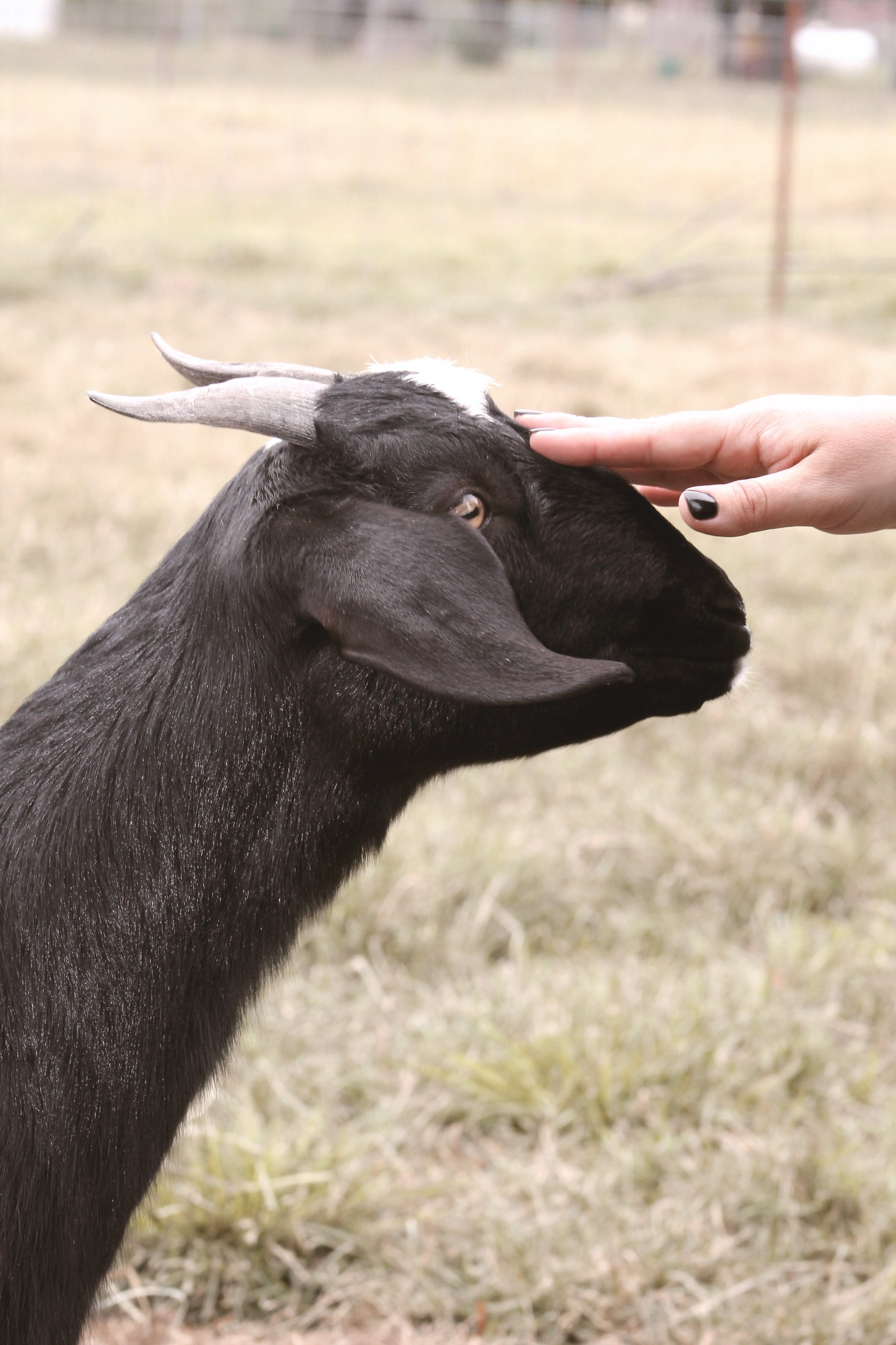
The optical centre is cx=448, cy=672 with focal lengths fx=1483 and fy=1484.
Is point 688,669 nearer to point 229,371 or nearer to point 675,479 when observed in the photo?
point 675,479

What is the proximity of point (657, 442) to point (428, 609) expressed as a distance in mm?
545

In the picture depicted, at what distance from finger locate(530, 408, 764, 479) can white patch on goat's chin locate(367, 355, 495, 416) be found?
0.09 metres

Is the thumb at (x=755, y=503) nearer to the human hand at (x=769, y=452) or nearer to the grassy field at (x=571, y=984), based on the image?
the human hand at (x=769, y=452)

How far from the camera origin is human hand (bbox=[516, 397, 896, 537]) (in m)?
1.96

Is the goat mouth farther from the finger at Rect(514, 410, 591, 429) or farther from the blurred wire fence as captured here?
the blurred wire fence

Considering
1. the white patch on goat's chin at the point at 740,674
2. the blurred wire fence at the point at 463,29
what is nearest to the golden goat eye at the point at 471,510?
the white patch on goat's chin at the point at 740,674

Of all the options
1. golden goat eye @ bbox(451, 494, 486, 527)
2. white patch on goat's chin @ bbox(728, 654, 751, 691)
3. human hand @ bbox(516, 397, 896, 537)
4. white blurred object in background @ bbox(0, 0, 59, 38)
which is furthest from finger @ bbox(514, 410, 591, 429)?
white blurred object in background @ bbox(0, 0, 59, 38)

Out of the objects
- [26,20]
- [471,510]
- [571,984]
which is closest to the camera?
[471,510]

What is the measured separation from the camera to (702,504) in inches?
76.0

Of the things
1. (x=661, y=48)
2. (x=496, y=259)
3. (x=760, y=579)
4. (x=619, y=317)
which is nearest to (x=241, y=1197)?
(x=760, y=579)

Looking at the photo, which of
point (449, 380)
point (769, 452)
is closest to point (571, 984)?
point (769, 452)

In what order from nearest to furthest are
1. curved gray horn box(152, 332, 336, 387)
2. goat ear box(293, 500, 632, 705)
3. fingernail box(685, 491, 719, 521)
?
goat ear box(293, 500, 632, 705) → fingernail box(685, 491, 719, 521) → curved gray horn box(152, 332, 336, 387)

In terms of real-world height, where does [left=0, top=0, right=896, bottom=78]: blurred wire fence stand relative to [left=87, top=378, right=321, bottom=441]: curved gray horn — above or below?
above

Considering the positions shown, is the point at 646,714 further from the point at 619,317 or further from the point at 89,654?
the point at 619,317
